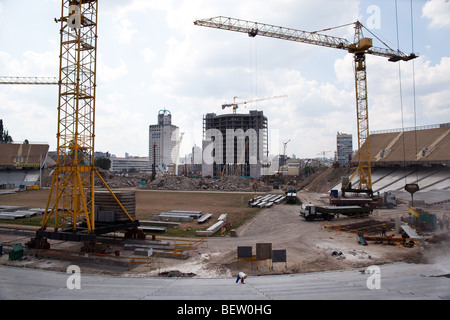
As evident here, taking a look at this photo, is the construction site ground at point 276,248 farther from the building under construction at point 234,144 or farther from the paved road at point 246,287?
the building under construction at point 234,144

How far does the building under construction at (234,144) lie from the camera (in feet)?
389

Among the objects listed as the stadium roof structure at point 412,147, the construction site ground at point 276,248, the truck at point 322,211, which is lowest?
the construction site ground at point 276,248

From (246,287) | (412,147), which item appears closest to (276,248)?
(246,287)

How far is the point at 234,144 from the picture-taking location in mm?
120688

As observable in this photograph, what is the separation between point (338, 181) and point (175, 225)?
4822 cm

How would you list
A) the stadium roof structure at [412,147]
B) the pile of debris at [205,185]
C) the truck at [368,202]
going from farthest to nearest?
the pile of debris at [205,185]
the stadium roof structure at [412,147]
the truck at [368,202]

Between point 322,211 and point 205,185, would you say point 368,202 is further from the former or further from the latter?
point 205,185

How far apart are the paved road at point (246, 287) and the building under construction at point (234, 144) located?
341 ft

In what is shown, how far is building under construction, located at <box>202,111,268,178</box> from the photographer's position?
119 meters

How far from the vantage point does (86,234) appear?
52.2ft

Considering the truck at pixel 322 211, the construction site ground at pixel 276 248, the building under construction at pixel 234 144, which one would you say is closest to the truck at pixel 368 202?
the truck at pixel 322 211

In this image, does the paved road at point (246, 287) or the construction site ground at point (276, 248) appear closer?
the paved road at point (246, 287)
